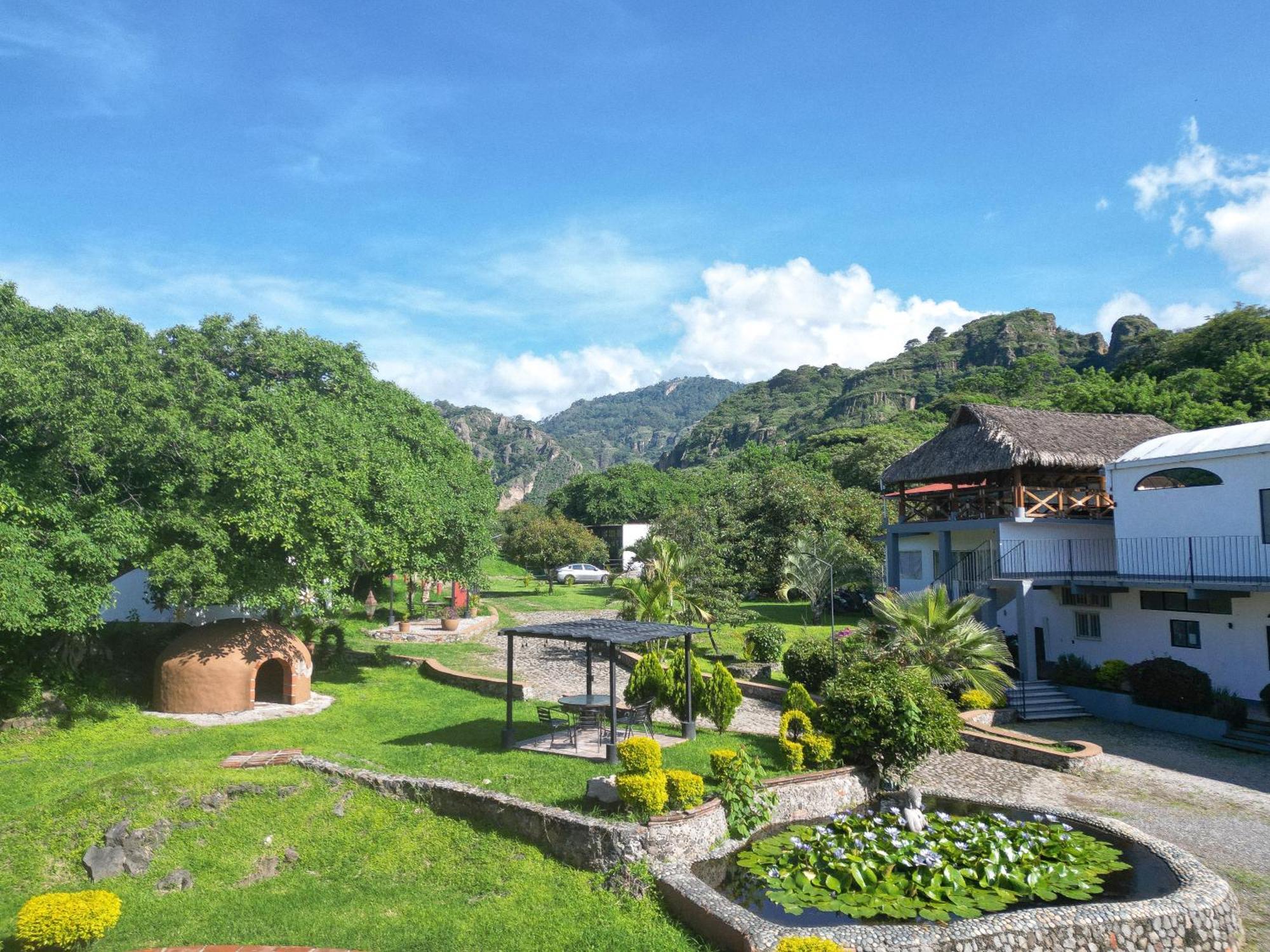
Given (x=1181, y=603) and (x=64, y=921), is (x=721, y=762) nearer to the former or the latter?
(x=64, y=921)

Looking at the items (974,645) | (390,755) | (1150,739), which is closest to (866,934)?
(390,755)

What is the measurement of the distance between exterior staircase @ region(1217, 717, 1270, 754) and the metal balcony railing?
293 cm

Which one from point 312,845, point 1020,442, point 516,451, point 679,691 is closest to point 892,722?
point 679,691

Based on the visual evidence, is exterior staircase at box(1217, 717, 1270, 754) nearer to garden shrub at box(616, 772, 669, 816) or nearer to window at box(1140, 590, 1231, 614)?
window at box(1140, 590, 1231, 614)

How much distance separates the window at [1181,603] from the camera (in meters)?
18.2

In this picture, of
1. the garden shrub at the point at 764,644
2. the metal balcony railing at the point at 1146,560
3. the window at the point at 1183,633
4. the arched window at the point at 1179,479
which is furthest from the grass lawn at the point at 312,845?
the arched window at the point at 1179,479

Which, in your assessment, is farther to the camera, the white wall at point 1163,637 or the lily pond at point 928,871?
the white wall at point 1163,637

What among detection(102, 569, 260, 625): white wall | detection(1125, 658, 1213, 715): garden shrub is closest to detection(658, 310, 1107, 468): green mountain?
detection(1125, 658, 1213, 715): garden shrub

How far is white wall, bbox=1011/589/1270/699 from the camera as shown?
57.9ft

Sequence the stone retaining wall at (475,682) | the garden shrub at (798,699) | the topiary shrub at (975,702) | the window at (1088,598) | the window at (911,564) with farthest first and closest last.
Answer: the window at (911,564), the window at (1088,598), the stone retaining wall at (475,682), the topiary shrub at (975,702), the garden shrub at (798,699)

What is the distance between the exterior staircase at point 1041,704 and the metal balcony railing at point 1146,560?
2.95m

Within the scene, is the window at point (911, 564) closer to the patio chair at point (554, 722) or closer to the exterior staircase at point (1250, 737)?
the exterior staircase at point (1250, 737)

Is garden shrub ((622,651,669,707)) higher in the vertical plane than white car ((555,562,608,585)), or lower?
lower

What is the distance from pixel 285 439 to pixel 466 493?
853 centimetres
